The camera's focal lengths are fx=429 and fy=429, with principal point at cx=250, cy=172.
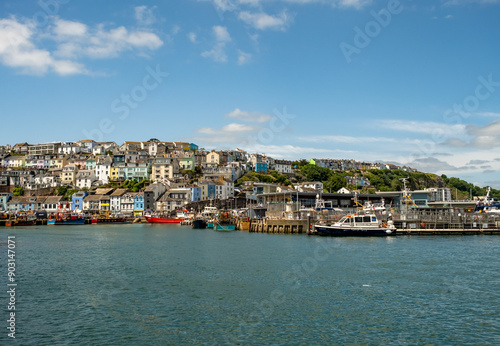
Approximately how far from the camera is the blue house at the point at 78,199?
12150cm

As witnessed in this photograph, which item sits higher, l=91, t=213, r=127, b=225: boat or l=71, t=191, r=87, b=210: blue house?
l=71, t=191, r=87, b=210: blue house

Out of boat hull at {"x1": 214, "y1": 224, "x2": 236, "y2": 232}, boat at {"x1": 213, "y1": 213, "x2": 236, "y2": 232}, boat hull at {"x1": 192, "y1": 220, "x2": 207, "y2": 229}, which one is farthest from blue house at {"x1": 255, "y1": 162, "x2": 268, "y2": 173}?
boat hull at {"x1": 214, "y1": 224, "x2": 236, "y2": 232}

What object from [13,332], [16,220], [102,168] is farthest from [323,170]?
[13,332]

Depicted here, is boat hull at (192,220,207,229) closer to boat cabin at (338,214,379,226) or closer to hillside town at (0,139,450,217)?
hillside town at (0,139,450,217)

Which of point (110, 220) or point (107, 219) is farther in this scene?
point (110, 220)

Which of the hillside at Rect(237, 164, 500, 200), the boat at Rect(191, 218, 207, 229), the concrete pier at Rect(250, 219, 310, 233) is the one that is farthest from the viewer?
the hillside at Rect(237, 164, 500, 200)

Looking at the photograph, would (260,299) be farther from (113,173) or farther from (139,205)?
(113,173)

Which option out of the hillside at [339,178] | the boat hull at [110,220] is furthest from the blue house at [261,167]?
the boat hull at [110,220]

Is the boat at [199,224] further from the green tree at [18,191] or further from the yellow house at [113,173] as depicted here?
the green tree at [18,191]

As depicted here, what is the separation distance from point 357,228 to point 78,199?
94.9 meters

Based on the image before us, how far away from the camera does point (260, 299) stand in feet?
65.1

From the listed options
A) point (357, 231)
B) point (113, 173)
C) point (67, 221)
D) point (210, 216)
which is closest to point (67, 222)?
point (67, 221)

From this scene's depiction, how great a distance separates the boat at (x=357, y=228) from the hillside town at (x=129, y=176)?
102 feet

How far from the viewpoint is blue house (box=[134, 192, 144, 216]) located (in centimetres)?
11556
